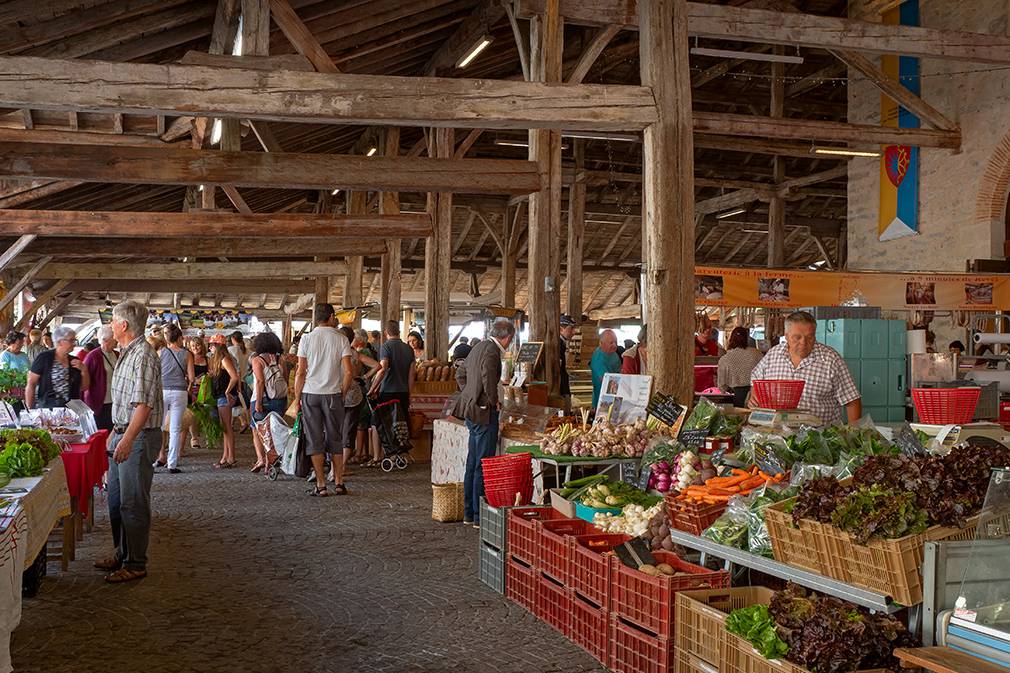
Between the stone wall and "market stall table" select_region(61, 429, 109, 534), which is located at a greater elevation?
the stone wall

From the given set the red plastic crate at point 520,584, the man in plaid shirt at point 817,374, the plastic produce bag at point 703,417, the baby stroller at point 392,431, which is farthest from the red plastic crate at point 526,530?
the baby stroller at point 392,431

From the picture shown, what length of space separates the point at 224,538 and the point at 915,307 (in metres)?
8.96

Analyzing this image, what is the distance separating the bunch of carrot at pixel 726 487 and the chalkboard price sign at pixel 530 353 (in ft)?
18.3

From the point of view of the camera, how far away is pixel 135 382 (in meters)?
5.64

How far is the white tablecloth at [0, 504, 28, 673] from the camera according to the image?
355cm

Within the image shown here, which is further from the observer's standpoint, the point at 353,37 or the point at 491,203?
the point at 491,203

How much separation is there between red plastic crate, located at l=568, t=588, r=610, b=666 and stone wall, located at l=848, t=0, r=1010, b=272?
11012 mm

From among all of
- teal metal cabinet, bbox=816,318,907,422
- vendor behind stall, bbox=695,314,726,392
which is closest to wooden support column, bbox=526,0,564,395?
vendor behind stall, bbox=695,314,726,392

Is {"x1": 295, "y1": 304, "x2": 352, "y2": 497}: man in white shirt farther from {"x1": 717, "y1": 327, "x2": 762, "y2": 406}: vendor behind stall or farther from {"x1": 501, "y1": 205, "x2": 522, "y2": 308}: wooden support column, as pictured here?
{"x1": 501, "y1": 205, "x2": 522, "y2": 308}: wooden support column

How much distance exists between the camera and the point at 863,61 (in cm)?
1270

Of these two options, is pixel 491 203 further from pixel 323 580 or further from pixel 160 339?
pixel 323 580

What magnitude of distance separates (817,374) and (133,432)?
4.14m

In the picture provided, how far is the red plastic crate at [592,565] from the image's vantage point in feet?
14.6

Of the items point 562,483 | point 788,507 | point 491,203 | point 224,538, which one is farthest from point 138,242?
point 788,507
